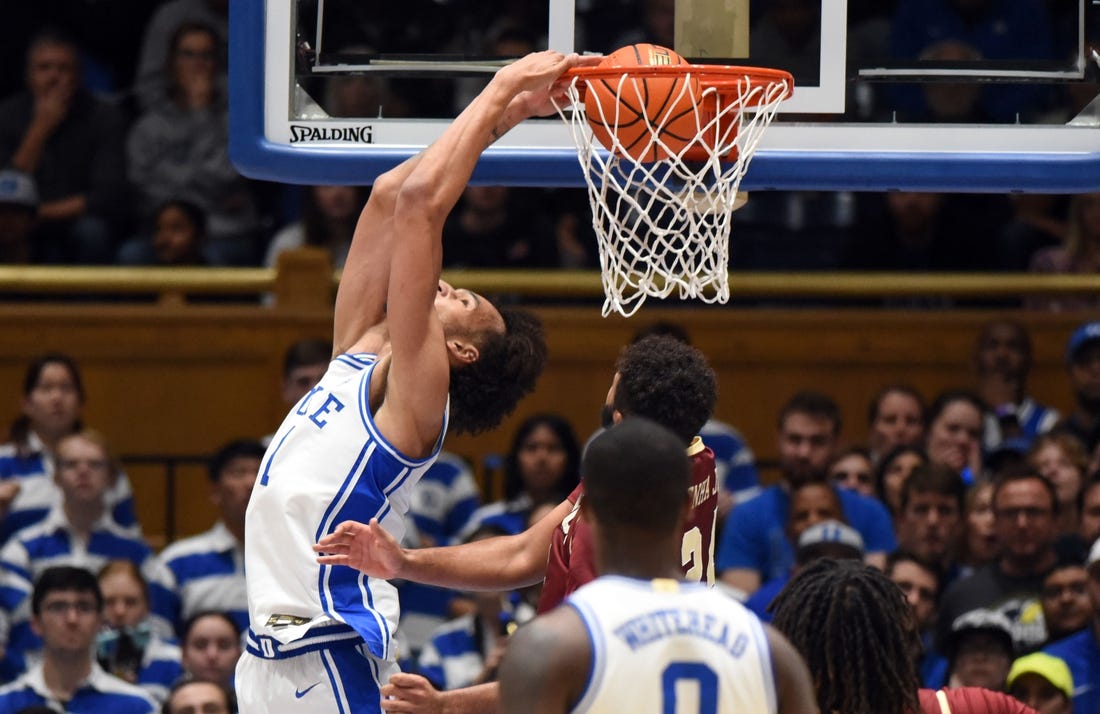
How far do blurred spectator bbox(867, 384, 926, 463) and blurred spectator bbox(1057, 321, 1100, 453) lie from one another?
24.0 inches

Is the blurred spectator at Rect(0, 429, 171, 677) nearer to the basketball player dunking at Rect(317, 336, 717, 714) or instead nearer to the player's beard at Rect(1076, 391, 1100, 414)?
the basketball player dunking at Rect(317, 336, 717, 714)

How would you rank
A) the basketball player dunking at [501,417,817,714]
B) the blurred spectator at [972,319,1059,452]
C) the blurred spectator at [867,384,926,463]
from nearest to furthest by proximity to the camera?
the basketball player dunking at [501,417,817,714]
the blurred spectator at [867,384,926,463]
the blurred spectator at [972,319,1059,452]

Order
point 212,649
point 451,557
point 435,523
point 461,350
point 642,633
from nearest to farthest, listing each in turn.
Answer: point 642,633 → point 451,557 → point 461,350 → point 212,649 → point 435,523

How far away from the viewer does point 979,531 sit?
7.25 metres

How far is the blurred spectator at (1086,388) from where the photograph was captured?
26.3 feet

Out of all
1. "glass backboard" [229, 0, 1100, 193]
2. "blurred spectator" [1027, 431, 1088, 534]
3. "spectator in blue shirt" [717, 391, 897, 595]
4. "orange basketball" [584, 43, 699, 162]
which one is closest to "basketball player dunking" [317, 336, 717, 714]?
"orange basketball" [584, 43, 699, 162]

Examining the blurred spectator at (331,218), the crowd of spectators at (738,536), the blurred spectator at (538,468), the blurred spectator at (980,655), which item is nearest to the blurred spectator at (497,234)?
the blurred spectator at (331,218)

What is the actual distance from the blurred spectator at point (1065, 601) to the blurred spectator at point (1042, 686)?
43 centimetres

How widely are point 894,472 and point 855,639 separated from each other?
385 cm

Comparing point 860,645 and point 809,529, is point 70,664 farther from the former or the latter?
point 860,645

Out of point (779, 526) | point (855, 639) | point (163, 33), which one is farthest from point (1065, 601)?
point (163, 33)

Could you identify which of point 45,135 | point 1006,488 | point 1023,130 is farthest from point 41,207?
point 1023,130

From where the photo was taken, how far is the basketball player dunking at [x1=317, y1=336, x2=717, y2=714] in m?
4.08

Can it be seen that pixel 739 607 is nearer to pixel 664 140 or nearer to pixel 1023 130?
pixel 664 140
